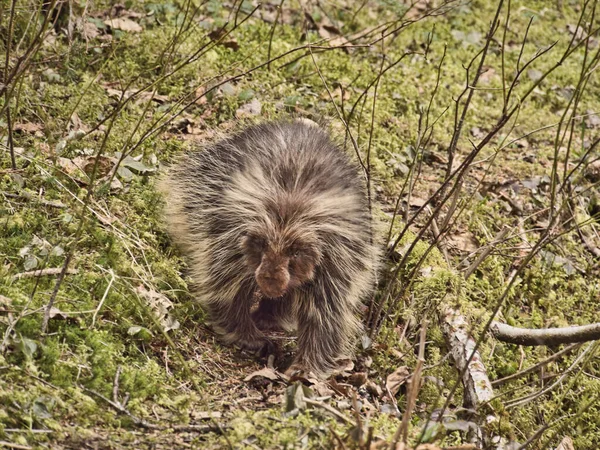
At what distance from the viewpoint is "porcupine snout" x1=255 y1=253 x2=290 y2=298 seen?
450cm

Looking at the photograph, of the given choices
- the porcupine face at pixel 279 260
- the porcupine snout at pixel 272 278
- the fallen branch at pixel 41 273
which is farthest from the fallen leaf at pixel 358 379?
the fallen branch at pixel 41 273

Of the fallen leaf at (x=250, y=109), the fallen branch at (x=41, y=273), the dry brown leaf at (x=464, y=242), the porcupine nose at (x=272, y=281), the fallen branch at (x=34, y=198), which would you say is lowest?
the fallen branch at (x=41, y=273)

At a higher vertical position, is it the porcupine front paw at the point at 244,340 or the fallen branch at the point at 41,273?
the fallen branch at the point at 41,273

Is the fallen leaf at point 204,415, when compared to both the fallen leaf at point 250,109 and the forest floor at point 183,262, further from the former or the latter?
the fallen leaf at point 250,109

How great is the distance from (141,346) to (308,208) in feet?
4.31

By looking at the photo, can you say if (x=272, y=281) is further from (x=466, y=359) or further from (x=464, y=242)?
(x=464, y=242)

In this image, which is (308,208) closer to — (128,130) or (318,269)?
(318,269)

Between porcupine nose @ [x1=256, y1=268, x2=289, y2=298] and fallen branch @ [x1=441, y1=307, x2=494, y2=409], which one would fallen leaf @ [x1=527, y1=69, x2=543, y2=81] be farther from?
porcupine nose @ [x1=256, y1=268, x2=289, y2=298]

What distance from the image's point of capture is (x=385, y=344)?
5.29 metres

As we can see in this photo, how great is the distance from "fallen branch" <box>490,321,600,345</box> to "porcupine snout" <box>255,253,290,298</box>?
5.79 ft

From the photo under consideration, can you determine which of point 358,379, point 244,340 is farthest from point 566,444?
point 244,340

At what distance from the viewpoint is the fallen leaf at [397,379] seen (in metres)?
4.98

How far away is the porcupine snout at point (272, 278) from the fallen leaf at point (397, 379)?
1086mm

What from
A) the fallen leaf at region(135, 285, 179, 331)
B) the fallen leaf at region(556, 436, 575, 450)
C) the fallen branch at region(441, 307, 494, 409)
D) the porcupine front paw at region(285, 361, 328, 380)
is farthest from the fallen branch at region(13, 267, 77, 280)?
the fallen leaf at region(556, 436, 575, 450)
